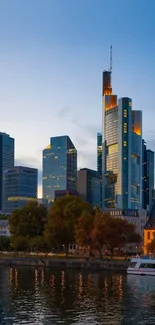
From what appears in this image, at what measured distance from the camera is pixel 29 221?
631 feet

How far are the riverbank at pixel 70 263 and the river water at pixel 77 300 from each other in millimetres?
24124

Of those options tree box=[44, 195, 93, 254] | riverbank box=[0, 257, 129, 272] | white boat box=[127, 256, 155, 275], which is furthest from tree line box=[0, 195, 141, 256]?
white boat box=[127, 256, 155, 275]

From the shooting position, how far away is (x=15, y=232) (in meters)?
193

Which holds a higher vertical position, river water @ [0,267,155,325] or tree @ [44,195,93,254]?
tree @ [44,195,93,254]

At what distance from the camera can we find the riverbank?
453 feet

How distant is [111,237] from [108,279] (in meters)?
43.9

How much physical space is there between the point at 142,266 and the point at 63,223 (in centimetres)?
4630

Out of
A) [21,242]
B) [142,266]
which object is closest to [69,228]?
[21,242]

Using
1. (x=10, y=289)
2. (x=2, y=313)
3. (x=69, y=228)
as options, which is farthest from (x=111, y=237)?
(x=2, y=313)

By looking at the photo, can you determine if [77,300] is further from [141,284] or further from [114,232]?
[114,232]

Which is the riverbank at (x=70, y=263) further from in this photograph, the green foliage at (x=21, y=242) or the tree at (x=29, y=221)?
the tree at (x=29, y=221)

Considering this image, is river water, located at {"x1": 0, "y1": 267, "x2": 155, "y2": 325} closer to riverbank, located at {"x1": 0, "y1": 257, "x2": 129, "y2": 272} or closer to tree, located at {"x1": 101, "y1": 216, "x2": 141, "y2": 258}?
riverbank, located at {"x1": 0, "y1": 257, "x2": 129, "y2": 272}

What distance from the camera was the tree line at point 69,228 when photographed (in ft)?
506

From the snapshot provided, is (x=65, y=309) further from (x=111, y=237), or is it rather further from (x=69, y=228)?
(x=69, y=228)
